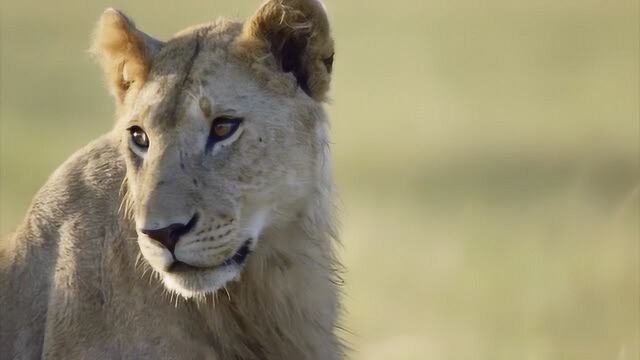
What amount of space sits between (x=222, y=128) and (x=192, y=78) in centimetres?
21

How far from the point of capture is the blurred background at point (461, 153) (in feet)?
30.6

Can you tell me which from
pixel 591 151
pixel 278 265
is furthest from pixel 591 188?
pixel 278 265

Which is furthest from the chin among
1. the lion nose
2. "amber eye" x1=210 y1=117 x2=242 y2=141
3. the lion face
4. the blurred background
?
the blurred background

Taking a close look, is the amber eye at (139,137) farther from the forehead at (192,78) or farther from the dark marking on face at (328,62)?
the dark marking on face at (328,62)

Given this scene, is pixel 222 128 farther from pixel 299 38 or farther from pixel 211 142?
pixel 299 38

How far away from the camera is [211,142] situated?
5.46 meters

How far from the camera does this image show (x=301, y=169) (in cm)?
566

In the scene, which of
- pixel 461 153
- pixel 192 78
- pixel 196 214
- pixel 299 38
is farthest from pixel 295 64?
pixel 461 153

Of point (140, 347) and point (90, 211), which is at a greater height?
point (90, 211)

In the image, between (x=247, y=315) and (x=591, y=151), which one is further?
(x=591, y=151)

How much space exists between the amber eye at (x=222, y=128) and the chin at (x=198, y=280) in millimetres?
428

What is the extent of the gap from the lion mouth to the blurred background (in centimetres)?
96

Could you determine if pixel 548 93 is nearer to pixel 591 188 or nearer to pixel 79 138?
pixel 591 188

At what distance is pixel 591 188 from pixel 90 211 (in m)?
6.45
